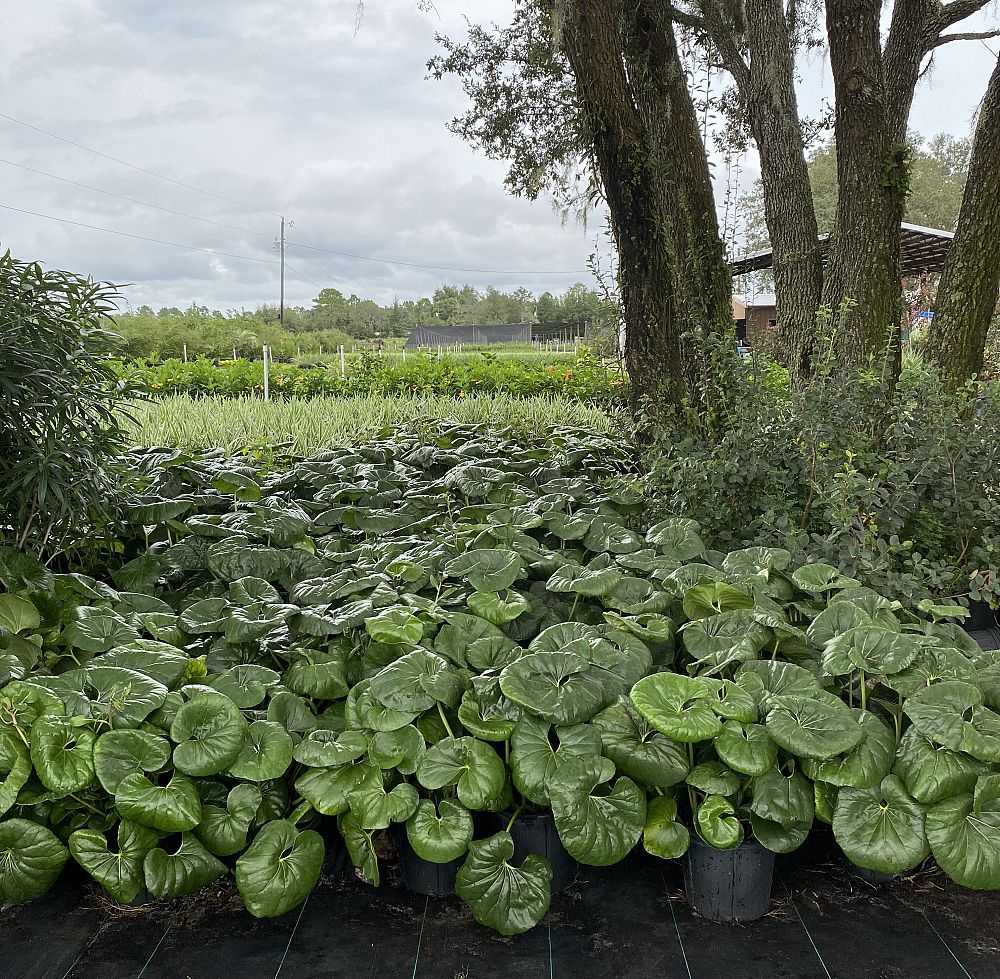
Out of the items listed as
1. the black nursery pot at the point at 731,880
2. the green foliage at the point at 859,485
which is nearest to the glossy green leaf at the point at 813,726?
the black nursery pot at the point at 731,880

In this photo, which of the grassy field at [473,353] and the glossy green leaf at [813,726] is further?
the grassy field at [473,353]

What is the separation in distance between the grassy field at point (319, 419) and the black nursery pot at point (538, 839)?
2.88m

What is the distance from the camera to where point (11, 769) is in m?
1.50

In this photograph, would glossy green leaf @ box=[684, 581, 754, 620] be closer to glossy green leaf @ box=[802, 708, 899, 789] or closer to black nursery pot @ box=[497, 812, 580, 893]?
glossy green leaf @ box=[802, 708, 899, 789]

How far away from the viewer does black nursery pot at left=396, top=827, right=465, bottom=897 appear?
1.56m

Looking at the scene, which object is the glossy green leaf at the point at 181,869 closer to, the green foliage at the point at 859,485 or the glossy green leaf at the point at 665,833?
the glossy green leaf at the point at 665,833

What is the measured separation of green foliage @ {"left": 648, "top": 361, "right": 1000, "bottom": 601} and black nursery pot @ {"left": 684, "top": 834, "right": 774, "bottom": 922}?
1020 millimetres

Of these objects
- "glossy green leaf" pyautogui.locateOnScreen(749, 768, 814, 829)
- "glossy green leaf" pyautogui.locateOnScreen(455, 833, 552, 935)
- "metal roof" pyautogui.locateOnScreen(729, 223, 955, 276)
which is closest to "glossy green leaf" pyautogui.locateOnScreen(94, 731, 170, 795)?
"glossy green leaf" pyautogui.locateOnScreen(455, 833, 552, 935)

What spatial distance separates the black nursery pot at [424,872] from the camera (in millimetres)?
1561

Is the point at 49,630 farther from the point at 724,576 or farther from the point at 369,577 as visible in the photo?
the point at 724,576

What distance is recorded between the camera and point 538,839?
156 cm

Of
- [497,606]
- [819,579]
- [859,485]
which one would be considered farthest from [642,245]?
[497,606]

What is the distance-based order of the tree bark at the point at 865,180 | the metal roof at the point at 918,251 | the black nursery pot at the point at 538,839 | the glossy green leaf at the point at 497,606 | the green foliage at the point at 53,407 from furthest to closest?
the metal roof at the point at 918,251
the tree bark at the point at 865,180
the green foliage at the point at 53,407
the glossy green leaf at the point at 497,606
the black nursery pot at the point at 538,839

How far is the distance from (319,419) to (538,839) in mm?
3999
